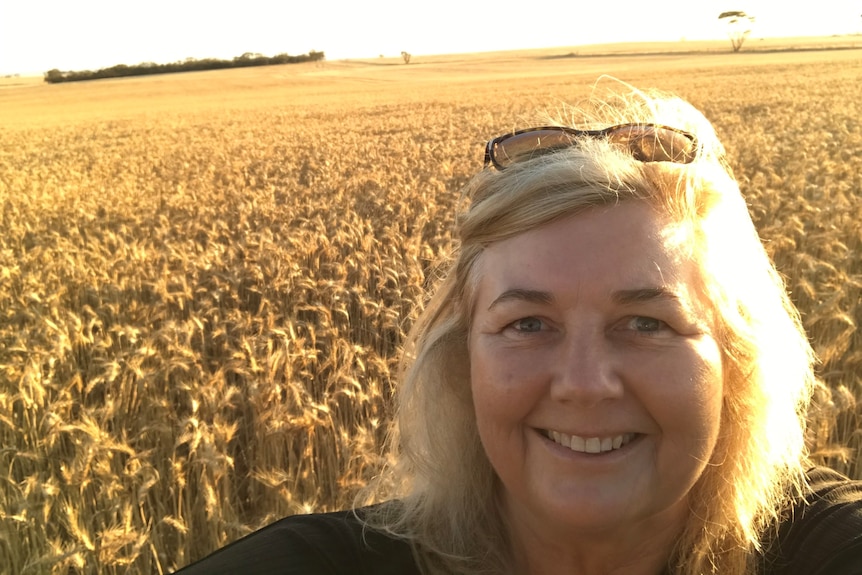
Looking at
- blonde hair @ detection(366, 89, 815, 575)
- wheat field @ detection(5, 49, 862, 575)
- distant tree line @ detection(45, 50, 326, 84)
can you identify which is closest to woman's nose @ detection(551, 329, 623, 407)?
blonde hair @ detection(366, 89, 815, 575)

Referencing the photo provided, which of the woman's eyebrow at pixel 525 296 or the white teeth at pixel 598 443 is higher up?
the woman's eyebrow at pixel 525 296

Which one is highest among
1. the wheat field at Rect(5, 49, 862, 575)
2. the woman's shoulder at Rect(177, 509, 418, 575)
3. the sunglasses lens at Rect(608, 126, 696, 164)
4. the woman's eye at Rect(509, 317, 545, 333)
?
the sunglasses lens at Rect(608, 126, 696, 164)

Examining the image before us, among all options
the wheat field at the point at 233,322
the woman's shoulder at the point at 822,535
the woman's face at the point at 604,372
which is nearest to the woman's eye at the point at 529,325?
the woman's face at the point at 604,372

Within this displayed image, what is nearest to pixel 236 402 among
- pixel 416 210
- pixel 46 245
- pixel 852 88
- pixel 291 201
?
pixel 416 210

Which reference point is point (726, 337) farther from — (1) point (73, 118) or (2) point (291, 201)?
(1) point (73, 118)

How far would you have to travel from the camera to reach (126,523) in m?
2.52

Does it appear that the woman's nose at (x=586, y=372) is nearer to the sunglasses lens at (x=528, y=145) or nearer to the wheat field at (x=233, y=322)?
the sunglasses lens at (x=528, y=145)

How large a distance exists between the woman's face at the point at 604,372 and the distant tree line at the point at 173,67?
287 ft

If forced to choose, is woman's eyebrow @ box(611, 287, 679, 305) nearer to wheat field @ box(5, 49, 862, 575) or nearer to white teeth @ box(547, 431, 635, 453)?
white teeth @ box(547, 431, 635, 453)

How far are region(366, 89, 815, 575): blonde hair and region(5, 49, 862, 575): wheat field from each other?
2.36ft

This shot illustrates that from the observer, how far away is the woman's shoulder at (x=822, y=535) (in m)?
1.30

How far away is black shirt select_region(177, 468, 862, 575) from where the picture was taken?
128cm

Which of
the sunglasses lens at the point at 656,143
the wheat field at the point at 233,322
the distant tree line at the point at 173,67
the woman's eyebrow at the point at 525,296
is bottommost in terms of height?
the wheat field at the point at 233,322

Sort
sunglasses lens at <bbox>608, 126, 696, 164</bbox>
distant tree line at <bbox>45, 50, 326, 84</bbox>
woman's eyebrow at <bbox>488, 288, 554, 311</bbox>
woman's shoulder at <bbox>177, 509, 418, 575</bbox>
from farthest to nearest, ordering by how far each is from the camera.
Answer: distant tree line at <bbox>45, 50, 326, 84</bbox>
sunglasses lens at <bbox>608, 126, 696, 164</bbox>
woman's eyebrow at <bbox>488, 288, 554, 311</bbox>
woman's shoulder at <bbox>177, 509, 418, 575</bbox>
